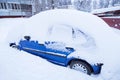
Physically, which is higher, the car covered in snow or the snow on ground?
the car covered in snow

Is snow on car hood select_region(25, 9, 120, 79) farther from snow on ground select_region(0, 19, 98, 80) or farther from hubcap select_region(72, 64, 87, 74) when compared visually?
snow on ground select_region(0, 19, 98, 80)

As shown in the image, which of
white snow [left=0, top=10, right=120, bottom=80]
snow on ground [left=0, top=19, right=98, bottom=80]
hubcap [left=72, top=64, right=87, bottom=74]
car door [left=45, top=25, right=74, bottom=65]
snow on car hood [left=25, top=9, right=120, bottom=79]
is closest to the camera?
snow on ground [left=0, top=19, right=98, bottom=80]

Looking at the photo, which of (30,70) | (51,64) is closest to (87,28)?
(51,64)

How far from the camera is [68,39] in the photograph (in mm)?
5129

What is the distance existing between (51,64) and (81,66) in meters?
0.94

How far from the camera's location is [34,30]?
19.0 feet

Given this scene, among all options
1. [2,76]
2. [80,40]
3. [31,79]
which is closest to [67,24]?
[80,40]

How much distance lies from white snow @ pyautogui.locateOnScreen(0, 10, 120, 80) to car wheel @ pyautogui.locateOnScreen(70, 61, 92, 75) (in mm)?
217

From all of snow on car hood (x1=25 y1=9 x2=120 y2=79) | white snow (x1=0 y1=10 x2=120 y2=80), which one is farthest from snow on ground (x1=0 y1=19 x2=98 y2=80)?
snow on car hood (x1=25 y1=9 x2=120 y2=79)

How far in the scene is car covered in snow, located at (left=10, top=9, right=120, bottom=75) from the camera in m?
4.81

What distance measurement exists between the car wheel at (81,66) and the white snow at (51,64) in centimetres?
22

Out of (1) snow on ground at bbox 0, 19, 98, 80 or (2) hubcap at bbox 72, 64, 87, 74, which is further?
(2) hubcap at bbox 72, 64, 87, 74

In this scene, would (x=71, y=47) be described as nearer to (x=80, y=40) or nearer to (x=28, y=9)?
(x=80, y=40)

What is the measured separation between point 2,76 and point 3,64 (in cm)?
73
